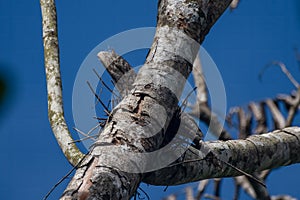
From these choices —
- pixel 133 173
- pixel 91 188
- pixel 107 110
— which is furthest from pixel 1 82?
pixel 107 110

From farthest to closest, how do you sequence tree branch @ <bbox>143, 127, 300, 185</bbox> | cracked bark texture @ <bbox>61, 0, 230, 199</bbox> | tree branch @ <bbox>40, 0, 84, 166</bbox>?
tree branch @ <bbox>40, 0, 84, 166</bbox>, tree branch @ <bbox>143, 127, 300, 185</bbox>, cracked bark texture @ <bbox>61, 0, 230, 199</bbox>

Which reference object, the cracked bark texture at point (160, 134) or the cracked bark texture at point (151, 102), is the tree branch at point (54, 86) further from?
the cracked bark texture at point (151, 102)

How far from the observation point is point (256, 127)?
20.8 ft

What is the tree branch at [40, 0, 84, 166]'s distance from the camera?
3.31m

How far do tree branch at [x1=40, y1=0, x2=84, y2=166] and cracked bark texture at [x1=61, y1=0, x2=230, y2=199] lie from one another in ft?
2.41

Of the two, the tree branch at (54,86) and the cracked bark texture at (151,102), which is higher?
the tree branch at (54,86)

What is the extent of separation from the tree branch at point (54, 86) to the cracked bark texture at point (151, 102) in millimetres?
735

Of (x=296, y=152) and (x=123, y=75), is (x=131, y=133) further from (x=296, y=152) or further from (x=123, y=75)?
(x=296, y=152)

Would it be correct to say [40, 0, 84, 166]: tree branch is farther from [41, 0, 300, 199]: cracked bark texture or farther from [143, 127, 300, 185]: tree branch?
[143, 127, 300, 185]: tree branch

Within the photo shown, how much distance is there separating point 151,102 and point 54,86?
125 cm

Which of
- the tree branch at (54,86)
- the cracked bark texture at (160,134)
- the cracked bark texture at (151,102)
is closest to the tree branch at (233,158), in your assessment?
the cracked bark texture at (160,134)

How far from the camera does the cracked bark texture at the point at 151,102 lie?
2129 millimetres

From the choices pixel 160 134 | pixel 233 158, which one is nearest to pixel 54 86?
pixel 233 158

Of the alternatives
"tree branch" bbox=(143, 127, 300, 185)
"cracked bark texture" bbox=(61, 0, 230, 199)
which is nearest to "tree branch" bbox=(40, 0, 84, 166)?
"tree branch" bbox=(143, 127, 300, 185)
